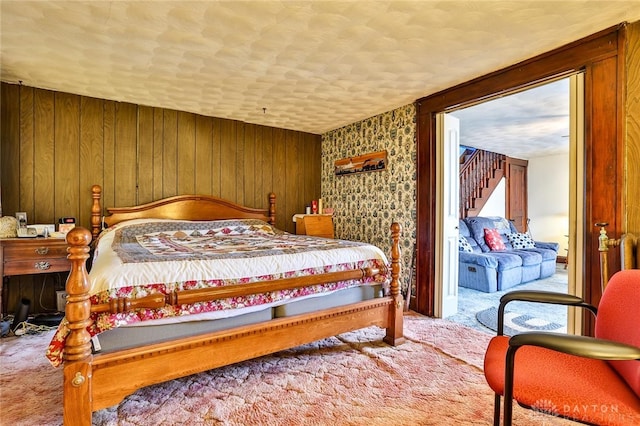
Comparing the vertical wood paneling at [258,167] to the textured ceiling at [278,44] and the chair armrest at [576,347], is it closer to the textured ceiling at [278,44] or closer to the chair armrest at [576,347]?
the textured ceiling at [278,44]

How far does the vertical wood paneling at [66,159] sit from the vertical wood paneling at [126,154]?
14.2 inches

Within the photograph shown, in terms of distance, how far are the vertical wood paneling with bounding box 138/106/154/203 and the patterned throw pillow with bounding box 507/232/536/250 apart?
18.2 feet

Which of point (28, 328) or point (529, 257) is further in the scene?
point (529, 257)

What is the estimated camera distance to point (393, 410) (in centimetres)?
174

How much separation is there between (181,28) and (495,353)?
2.56 meters

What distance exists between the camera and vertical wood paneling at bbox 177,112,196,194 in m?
3.95

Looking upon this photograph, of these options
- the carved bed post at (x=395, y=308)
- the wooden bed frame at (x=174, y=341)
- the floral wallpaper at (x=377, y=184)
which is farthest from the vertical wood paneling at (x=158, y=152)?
the carved bed post at (x=395, y=308)

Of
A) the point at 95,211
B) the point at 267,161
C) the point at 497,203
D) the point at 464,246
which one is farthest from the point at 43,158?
the point at 497,203

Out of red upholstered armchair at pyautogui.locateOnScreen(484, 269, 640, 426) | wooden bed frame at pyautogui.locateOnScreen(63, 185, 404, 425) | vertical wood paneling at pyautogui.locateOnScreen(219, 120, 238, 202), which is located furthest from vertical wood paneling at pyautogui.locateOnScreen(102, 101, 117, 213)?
red upholstered armchair at pyautogui.locateOnScreen(484, 269, 640, 426)

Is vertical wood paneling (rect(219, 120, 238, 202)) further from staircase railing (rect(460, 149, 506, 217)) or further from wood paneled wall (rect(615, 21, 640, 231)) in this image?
staircase railing (rect(460, 149, 506, 217))

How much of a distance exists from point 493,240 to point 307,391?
4283 millimetres

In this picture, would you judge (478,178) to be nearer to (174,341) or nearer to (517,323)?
(517,323)

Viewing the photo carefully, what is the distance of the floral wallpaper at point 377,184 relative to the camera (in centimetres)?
359

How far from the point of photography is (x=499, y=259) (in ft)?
14.6
